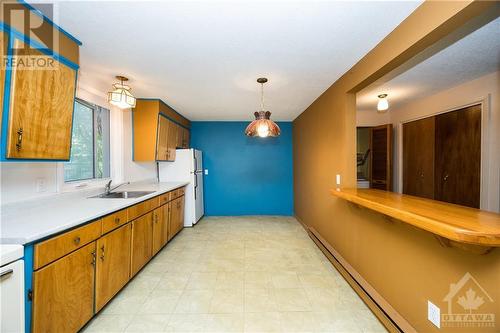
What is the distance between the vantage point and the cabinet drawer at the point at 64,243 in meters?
1.22

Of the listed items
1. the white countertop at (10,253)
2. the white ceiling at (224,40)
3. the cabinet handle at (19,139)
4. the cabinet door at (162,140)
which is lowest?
the white countertop at (10,253)

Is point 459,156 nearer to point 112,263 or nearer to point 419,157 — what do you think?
point 419,157

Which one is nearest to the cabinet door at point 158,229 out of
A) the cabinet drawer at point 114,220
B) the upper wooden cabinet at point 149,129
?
the cabinet drawer at point 114,220

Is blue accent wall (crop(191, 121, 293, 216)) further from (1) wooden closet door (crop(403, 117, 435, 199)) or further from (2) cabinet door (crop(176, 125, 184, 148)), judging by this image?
(1) wooden closet door (crop(403, 117, 435, 199))

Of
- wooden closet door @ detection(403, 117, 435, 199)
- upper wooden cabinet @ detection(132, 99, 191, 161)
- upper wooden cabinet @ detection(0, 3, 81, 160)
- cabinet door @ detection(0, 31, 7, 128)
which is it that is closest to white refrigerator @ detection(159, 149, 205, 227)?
upper wooden cabinet @ detection(132, 99, 191, 161)

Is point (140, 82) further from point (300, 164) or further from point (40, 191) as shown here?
point (300, 164)

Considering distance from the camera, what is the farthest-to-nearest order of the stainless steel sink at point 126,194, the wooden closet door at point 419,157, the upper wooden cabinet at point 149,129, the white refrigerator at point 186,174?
the white refrigerator at point 186,174, the wooden closet door at point 419,157, the upper wooden cabinet at point 149,129, the stainless steel sink at point 126,194

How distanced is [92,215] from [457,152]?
4.80 metres

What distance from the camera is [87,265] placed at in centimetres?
157

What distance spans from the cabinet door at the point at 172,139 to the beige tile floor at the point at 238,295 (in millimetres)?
1668

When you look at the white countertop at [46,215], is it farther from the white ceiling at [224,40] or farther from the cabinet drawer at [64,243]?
the white ceiling at [224,40]

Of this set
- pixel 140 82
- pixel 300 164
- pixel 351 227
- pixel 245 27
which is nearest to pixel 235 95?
pixel 140 82

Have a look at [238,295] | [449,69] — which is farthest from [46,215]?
[449,69]

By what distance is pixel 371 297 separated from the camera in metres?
1.86
